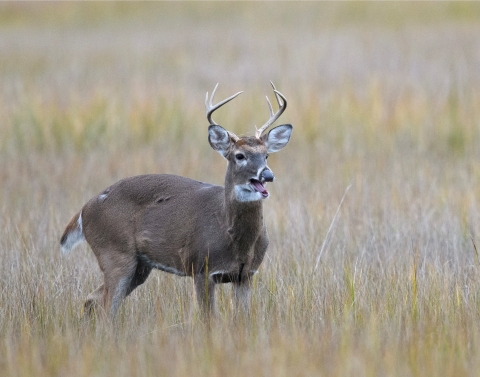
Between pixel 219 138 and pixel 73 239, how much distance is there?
4.23 ft

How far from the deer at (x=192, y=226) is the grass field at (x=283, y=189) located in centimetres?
17

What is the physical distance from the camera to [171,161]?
33.1 ft

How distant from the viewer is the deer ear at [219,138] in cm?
496

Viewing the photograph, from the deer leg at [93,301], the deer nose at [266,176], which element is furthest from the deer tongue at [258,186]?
the deer leg at [93,301]

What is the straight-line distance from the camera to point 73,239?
5.69 meters

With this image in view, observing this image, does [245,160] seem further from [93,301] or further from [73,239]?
[73,239]

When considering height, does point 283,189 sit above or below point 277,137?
below

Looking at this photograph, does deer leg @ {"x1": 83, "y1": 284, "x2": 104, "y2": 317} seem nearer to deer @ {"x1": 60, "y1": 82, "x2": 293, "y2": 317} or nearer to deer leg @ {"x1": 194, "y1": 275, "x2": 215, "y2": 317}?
deer @ {"x1": 60, "y1": 82, "x2": 293, "y2": 317}

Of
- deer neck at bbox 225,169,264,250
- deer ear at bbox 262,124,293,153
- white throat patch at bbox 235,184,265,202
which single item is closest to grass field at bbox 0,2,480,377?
deer neck at bbox 225,169,264,250

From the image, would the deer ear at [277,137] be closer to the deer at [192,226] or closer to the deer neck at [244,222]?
the deer at [192,226]

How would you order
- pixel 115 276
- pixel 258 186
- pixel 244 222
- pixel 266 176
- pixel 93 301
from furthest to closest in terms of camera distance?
pixel 93 301
pixel 115 276
pixel 244 222
pixel 258 186
pixel 266 176

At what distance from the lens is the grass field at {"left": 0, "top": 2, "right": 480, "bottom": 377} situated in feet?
13.2

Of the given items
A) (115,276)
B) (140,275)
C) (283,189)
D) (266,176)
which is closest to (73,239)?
(140,275)

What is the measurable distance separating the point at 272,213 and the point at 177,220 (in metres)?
2.17
